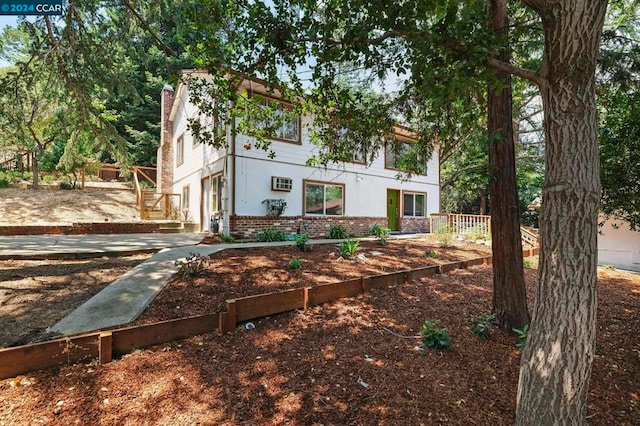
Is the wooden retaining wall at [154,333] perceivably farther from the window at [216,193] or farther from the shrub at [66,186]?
the shrub at [66,186]

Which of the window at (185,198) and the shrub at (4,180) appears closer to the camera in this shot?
the window at (185,198)

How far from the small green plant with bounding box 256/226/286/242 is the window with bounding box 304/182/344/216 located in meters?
1.78

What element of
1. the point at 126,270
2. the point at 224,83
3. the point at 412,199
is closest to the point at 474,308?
the point at 224,83

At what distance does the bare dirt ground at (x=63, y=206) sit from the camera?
11.6 m

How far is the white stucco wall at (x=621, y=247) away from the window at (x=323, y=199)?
10.0 metres

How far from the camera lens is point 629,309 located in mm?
4934

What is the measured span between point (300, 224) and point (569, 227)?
31.5ft

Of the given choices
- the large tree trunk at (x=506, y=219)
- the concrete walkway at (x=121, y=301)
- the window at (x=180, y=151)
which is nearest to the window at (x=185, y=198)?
the window at (x=180, y=151)

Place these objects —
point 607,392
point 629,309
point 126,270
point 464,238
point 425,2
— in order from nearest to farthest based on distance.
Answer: point 425,2 → point 607,392 → point 629,309 → point 126,270 → point 464,238

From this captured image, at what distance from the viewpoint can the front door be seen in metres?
14.8

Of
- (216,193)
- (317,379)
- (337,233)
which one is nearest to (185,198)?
(216,193)

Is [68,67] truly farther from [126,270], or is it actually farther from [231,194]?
[231,194]

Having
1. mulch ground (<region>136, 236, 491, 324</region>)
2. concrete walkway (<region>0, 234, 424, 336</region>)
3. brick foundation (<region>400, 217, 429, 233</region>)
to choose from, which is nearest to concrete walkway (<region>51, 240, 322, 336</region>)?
concrete walkway (<region>0, 234, 424, 336</region>)

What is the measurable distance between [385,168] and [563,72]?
41.5 ft
